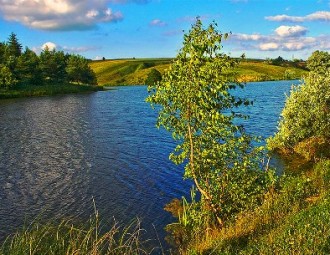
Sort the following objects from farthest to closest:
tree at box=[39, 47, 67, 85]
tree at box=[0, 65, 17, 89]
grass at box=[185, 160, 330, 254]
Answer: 1. tree at box=[39, 47, 67, 85]
2. tree at box=[0, 65, 17, 89]
3. grass at box=[185, 160, 330, 254]

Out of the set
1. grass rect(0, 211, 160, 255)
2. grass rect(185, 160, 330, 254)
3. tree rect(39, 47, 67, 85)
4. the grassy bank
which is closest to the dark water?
grass rect(0, 211, 160, 255)

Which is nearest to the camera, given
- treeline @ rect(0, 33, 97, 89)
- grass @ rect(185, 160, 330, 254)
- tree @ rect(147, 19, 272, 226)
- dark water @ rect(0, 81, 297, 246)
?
grass @ rect(185, 160, 330, 254)

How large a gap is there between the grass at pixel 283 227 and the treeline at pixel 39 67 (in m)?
118

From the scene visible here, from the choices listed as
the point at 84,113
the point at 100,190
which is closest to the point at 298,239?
the point at 100,190

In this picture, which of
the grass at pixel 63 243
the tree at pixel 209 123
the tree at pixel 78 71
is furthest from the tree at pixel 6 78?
the tree at pixel 209 123

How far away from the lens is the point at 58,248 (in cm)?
1509

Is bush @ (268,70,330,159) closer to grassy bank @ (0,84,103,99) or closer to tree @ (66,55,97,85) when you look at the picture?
grassy bank @ (0,84,103,99)

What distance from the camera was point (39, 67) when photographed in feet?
477

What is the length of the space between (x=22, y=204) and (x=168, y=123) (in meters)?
15.3

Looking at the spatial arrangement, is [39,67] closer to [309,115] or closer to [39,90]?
[39,90]

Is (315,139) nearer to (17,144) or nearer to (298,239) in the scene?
(298,239)

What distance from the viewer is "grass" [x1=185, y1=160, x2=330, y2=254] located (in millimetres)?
12797

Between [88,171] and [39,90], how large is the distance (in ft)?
357

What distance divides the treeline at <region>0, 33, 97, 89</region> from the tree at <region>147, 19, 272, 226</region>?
116058mm
